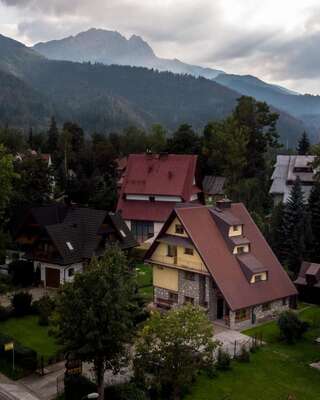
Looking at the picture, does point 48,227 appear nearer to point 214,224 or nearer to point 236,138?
point 214,224

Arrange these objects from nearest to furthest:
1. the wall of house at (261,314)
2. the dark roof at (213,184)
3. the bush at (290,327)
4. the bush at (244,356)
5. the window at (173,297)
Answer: the bush at (244,356), the bush at (290,327), the wall of house at (261,314), the window at (173,297), the dark roof at (213,184)

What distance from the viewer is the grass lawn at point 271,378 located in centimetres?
2661

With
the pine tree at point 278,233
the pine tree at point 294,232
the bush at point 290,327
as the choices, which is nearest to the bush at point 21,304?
the bush at point 290,327

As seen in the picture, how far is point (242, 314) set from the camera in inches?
1410

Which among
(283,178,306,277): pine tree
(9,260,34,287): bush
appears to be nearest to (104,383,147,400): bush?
(9,260,34,287): bush

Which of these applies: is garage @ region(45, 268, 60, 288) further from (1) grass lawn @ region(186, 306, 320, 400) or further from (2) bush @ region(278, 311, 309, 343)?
(2) bush @ region(278, 311, 309, 343)

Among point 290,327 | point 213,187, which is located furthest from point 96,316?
point 213,187

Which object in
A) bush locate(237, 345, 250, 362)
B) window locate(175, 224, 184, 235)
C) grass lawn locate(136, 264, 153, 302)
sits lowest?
bush locate(237, 345, 250, 362)

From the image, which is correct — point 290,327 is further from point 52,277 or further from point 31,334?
point 52,277

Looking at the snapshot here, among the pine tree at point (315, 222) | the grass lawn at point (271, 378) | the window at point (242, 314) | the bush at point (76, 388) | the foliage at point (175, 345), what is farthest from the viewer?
the pine tree at point (315, 222)

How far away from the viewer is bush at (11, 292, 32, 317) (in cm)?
3750

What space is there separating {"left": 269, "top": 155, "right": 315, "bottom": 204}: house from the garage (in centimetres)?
3596

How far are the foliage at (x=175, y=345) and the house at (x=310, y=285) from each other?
18.9 m

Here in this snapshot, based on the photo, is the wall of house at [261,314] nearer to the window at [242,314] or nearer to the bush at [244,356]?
the window at [242,314]
